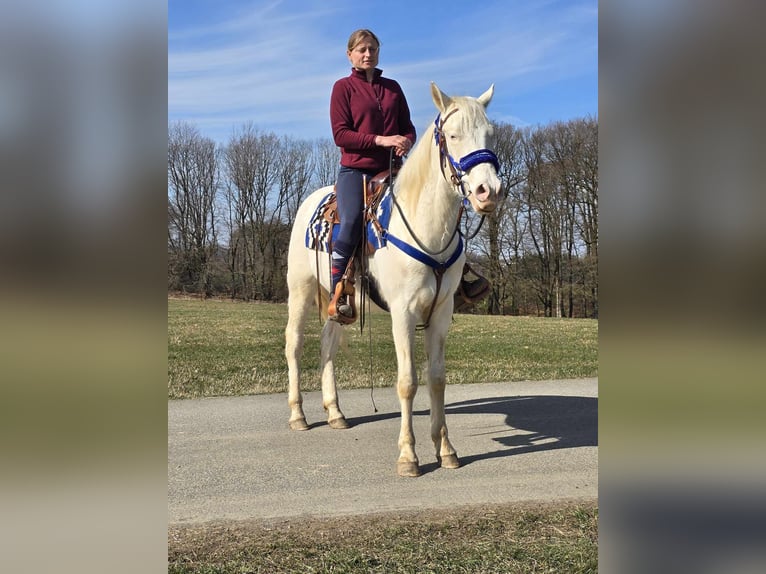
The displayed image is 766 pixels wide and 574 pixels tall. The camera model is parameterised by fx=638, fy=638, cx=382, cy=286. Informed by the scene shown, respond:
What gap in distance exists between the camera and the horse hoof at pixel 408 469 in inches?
181

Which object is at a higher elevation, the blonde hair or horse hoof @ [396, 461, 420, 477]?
the blonde hair

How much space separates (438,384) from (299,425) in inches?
69.4

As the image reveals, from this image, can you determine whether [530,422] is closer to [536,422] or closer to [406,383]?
[536,422]

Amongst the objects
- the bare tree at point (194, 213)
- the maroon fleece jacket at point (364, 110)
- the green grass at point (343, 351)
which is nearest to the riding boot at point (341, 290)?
the green grass at point (343, 351)

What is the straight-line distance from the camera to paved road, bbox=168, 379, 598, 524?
4.07 meters

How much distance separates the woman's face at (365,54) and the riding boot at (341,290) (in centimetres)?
148

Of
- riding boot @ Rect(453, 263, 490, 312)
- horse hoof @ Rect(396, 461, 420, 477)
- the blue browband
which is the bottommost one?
horse hoof @ Rect(396, 461, 420, 477)

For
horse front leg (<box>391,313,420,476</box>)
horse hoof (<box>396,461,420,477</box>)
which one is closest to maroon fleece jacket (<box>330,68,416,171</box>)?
horse front leg (<box>391,313,420,476</box>)

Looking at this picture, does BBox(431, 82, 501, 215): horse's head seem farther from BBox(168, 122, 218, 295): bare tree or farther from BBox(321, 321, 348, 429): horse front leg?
BBox(168, 122, 218, 295): bare tree

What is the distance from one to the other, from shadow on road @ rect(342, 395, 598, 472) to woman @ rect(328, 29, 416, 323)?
169cm

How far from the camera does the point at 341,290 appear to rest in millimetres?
5102
